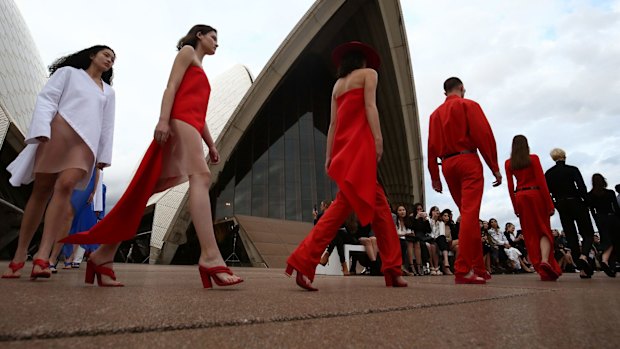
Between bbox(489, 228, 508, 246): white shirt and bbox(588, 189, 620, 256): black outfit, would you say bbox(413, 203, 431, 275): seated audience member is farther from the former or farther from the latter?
bbox(489, 228, 508, 246): white shirt

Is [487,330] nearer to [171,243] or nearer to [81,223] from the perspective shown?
[81,223]

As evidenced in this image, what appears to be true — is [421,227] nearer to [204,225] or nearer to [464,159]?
[464,159]

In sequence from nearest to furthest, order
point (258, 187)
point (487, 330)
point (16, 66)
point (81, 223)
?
point (487, 330) < point (81, 223) < point (258, 187) < point (16, 66)

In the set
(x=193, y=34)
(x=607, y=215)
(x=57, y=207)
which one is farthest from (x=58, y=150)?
(x=607, y=215)

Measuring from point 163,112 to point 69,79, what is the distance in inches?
48.9

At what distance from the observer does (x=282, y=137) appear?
19062 millimetres

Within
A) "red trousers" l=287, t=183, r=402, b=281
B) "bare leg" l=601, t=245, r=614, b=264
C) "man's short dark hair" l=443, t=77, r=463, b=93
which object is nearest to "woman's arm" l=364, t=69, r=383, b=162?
"red trousers" l=287, t=183, r=402, b=281

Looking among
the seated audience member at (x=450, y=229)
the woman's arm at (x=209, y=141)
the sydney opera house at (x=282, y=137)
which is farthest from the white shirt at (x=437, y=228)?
the sydney opera house at (x=282, y=137)

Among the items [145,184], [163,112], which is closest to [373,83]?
[163,112]

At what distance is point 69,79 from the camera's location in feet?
9.96

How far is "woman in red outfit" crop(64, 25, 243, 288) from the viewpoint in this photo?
7.32 ft

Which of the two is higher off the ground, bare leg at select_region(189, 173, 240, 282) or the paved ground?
bare leg at select_region(189, 173, 240, 282)

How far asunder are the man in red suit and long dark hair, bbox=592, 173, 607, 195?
2.70 metres

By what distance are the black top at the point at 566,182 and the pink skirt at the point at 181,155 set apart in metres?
4.96
